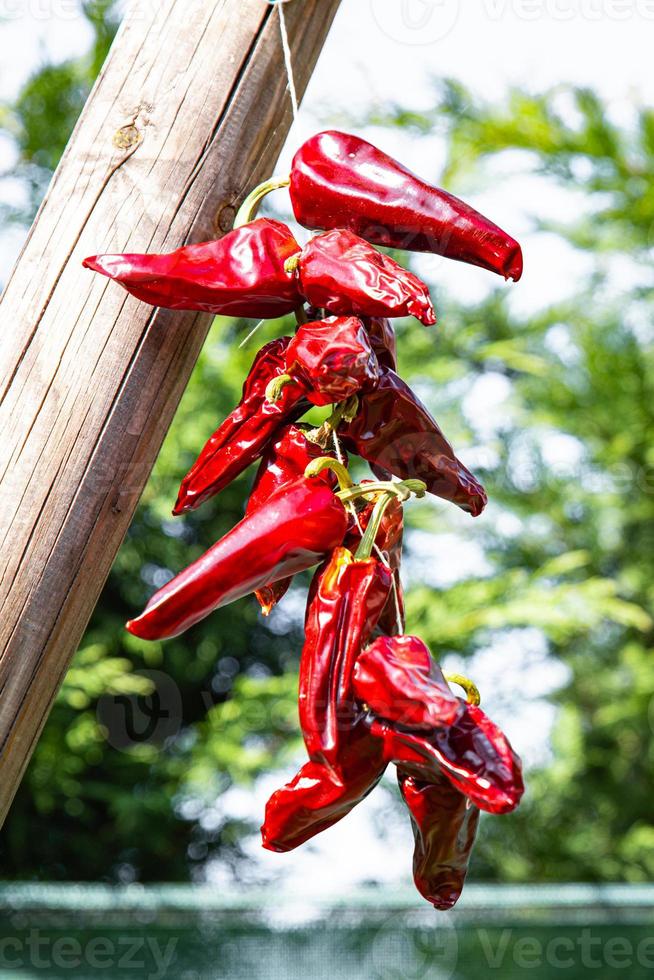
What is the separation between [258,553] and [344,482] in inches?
3.0

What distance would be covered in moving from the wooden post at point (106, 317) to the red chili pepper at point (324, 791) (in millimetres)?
209

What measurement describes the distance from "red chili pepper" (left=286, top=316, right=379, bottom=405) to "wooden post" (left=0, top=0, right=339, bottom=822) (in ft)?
0.50

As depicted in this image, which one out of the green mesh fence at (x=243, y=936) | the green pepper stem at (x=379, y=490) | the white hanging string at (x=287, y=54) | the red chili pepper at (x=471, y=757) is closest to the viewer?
the red chili pepper at (x=471, y=757)

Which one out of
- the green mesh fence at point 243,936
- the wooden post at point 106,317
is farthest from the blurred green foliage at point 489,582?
the wooden post at point 106,317

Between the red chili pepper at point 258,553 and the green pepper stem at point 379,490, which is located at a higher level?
the green pepper stem at point 379,490

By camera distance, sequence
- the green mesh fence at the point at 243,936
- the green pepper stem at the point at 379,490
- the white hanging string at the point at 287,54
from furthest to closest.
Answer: the green mesh fence at the point at 243,936 → the white hanging string at the point at 287,54 → the green pepper stem at the point at 379,490

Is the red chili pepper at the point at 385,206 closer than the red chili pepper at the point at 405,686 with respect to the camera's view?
No

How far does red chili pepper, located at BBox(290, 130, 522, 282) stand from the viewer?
0.74 meters

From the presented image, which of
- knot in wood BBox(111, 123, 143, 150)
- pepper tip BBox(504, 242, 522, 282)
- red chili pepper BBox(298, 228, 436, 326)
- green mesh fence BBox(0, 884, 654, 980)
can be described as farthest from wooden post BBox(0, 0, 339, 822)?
green mesh fence BBox(0, 884, 654, 980)

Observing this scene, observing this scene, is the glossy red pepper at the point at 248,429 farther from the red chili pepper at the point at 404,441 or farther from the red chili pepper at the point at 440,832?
the red chili pepper at the point at 440,832

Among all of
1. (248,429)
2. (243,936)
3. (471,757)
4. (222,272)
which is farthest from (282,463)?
(243,936)

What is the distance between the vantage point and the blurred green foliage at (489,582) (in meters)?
2.65

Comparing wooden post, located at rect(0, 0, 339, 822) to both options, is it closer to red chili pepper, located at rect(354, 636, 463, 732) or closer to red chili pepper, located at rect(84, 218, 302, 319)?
red chili pepper, located at rect(84, 218, 302, 319)

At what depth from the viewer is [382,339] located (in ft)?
2.55
